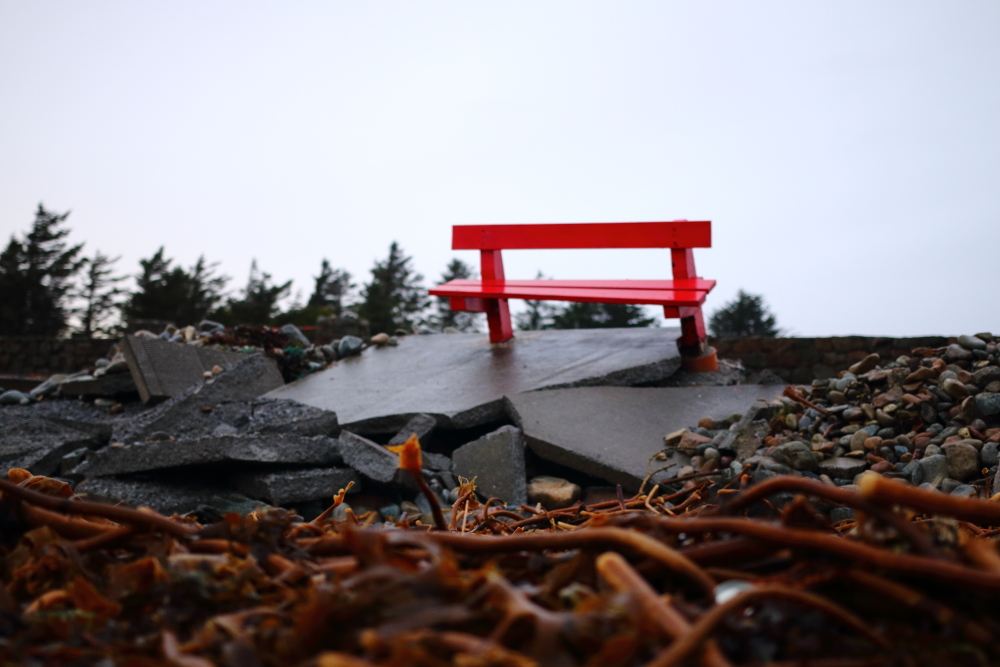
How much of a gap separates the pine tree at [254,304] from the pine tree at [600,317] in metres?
7.84

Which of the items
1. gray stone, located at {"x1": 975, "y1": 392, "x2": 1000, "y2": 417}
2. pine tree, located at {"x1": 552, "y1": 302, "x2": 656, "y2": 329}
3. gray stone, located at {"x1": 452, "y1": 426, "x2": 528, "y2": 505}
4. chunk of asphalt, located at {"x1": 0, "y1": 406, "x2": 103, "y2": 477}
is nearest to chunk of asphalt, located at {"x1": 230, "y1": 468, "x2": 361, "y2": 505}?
gray stone, located at {"x1": 452, "y1": 426, "x2": 528, "y2": 505}

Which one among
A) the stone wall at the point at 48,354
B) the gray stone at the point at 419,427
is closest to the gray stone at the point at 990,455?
the gray stone at the point at 419,427

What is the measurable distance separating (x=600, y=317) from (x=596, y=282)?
9.62 metres

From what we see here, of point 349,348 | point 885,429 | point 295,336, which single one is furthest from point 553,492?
point 295,336

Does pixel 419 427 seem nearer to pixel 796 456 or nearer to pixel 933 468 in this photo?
pixel 796 456

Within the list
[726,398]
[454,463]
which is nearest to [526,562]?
[454,463]

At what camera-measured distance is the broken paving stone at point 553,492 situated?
392 cm

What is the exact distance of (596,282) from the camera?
21.7 ft

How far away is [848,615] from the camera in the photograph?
0.49 metres

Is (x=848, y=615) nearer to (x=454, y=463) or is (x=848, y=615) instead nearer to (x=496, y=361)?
(x=454, y=463)

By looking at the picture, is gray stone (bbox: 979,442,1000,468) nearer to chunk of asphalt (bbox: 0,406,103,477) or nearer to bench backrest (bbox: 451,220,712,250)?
bench backrest (bbox: 451,220,712,250)

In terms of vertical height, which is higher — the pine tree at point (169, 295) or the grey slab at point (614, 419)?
the pine tree at point (169, 295)

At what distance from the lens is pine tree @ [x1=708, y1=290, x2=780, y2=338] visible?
18562 millimetres

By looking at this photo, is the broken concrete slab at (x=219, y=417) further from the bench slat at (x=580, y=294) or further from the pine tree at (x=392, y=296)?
the pine tree at (x=392, y=296)
